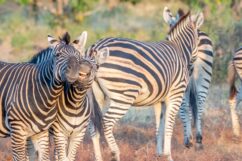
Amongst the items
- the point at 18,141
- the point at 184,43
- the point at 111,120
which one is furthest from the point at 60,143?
the point at 184,43

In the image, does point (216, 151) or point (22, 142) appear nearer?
point (22, 142)

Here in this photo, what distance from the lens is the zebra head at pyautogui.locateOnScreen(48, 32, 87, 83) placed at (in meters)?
7.07

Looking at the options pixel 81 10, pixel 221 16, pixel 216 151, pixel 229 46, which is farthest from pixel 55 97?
pixel 81 10

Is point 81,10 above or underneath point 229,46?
above

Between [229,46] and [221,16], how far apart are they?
1.45 m

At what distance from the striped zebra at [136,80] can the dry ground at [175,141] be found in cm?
42

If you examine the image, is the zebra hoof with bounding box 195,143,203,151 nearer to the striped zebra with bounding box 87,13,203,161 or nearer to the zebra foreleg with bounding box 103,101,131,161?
the striped zebra with bounding box 87,13,203,161

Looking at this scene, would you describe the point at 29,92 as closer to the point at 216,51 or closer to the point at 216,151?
the point at 216,151

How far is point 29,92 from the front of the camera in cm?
765

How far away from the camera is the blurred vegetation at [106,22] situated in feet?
55.8

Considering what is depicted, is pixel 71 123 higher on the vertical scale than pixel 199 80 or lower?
lower

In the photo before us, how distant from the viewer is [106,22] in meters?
34.6

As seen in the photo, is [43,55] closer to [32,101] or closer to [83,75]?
[32,101]

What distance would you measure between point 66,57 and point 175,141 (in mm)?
4627
